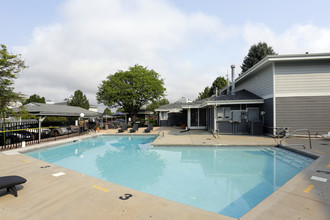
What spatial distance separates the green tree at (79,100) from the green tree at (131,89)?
1852cm

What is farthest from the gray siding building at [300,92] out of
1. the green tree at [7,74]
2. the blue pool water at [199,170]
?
the green tree at [7,74]

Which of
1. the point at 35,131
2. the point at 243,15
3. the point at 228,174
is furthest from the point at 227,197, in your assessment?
the point at 35,131

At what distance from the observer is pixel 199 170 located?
21.5 ft

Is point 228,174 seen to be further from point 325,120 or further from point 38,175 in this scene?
point 325,120

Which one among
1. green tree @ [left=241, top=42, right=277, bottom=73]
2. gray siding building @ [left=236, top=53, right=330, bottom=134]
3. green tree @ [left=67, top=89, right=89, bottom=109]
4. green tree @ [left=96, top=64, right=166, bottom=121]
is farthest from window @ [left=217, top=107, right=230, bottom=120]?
green tree @ [left=67, top=89, right=89, bottom=109]

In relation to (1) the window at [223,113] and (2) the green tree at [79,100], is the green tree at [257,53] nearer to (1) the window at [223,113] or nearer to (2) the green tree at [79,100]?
(1) the window at [223,113]

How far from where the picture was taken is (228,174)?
6094 mm

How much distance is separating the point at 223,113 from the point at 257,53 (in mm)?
26538

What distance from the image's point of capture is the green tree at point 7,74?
8795 millimetres

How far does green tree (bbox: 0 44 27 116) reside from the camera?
8795mm

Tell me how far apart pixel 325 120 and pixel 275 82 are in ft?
14.2

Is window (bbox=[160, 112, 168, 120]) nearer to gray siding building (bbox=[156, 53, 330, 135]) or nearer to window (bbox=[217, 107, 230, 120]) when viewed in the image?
window (bbox=[217, 107, 230, 120])

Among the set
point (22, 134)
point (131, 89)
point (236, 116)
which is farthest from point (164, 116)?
point (22, 134)

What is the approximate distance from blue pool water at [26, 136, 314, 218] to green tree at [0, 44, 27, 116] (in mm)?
3377
